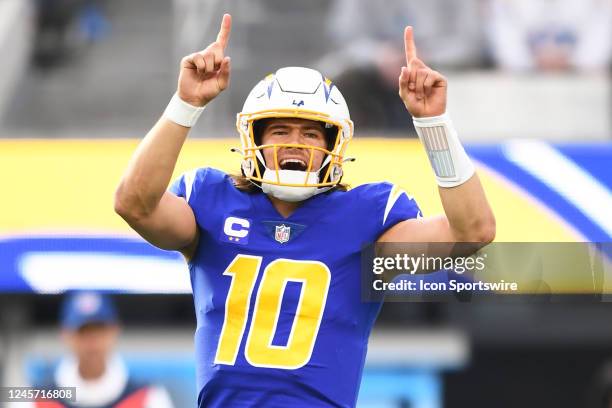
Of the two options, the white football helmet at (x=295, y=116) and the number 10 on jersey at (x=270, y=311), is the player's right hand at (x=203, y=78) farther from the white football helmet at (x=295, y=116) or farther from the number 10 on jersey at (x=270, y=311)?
the number 10 on jersey at (x=270, y=311)

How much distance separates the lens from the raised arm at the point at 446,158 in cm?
347

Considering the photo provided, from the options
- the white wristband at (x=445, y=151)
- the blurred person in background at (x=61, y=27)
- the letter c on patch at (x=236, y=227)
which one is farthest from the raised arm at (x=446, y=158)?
the blurred person in background at (x=61, y=27)

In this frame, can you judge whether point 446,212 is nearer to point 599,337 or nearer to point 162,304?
point 162,304

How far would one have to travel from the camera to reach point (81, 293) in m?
6.52

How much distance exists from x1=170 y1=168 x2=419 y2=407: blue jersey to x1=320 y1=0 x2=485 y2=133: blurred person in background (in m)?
3.74

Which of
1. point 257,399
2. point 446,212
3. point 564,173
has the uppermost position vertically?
point 564,173

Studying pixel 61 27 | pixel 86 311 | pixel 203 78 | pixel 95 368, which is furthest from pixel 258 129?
pixel 61 27

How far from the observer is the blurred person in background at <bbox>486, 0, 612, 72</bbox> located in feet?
25.9

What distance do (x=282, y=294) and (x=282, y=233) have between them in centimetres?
18

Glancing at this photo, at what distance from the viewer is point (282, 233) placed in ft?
11.9

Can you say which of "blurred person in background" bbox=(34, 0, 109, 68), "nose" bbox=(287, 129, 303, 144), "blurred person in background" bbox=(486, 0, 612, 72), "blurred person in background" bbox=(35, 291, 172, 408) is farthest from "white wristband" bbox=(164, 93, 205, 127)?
"blurred person in background" bbox=(34, 0, 109, 68)

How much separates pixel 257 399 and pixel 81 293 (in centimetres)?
321

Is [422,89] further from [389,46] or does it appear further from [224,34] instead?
[389,46]

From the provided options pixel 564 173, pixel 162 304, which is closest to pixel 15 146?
pixel 162 304
